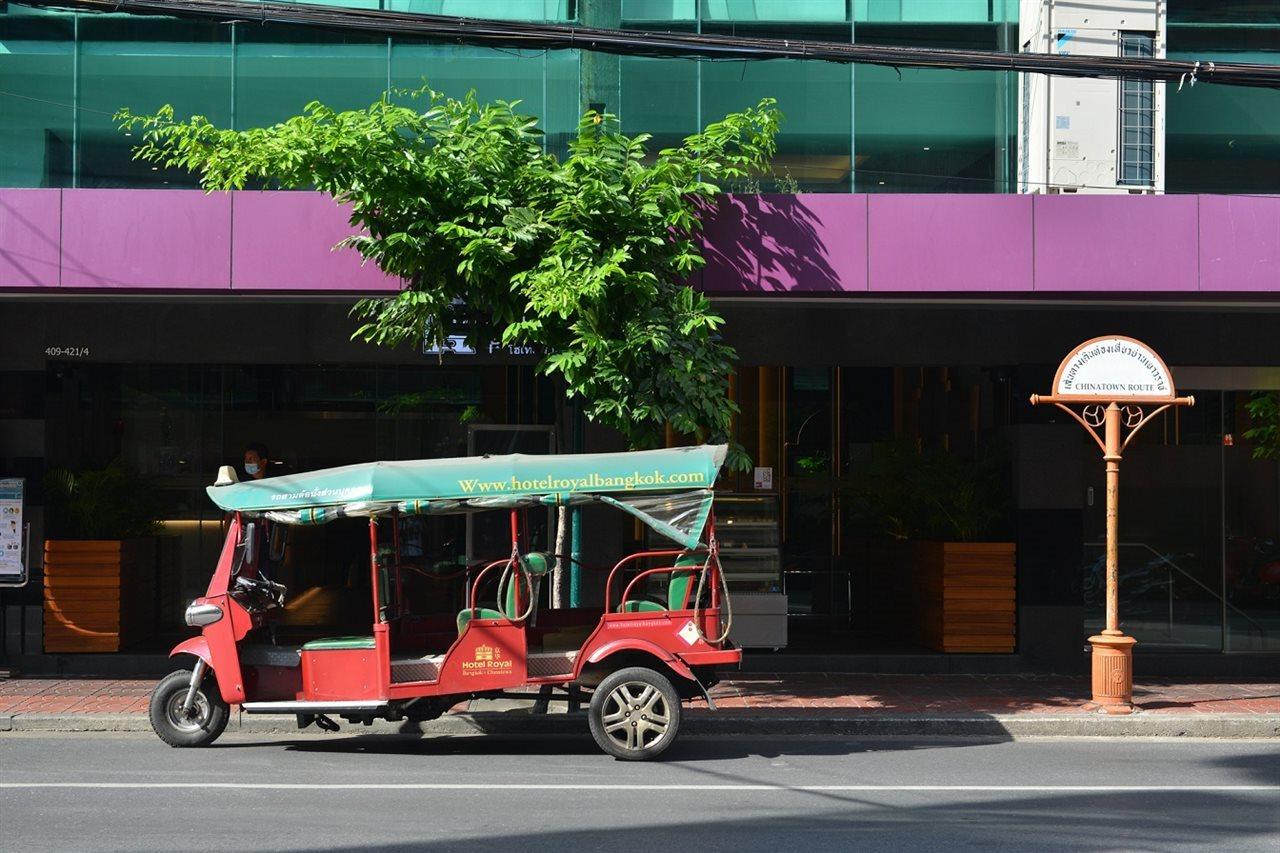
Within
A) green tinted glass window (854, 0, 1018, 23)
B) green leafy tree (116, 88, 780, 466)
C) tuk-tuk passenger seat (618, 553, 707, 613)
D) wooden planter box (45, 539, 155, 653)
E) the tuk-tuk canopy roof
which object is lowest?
wooden planter box (45, 539, 155, 653)

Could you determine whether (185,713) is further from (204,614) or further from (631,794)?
(631,794)

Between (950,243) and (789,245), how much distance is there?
151 cm

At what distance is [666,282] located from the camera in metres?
12.3

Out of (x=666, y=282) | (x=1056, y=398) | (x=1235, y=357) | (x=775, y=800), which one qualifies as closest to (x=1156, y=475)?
(x=1235, y=357)

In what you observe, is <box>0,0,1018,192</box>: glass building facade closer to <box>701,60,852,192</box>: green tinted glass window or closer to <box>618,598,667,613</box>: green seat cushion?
<box>701,60,852,192</box>: green tinted glass window

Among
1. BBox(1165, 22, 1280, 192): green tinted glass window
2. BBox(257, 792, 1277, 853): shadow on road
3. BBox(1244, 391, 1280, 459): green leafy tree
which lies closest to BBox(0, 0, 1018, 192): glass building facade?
BBox(1165, 22, 1280, 192): green tinted glass window

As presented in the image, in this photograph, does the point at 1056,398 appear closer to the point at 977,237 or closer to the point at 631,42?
the point at 977,237

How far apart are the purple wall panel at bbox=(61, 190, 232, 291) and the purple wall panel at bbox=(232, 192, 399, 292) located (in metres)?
0.19

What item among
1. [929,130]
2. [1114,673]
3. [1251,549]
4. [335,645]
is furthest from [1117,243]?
[335,645]

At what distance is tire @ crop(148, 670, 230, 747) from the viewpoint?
10.5 meters

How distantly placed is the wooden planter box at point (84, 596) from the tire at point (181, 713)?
4478 mm

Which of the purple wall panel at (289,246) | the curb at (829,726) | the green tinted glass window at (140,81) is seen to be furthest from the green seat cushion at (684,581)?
the green tinted glass window at (140,81)

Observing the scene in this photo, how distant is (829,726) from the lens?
456 inches

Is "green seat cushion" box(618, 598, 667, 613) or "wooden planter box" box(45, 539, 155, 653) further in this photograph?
"wooden planter box" box(45, 539, 155, 653)
